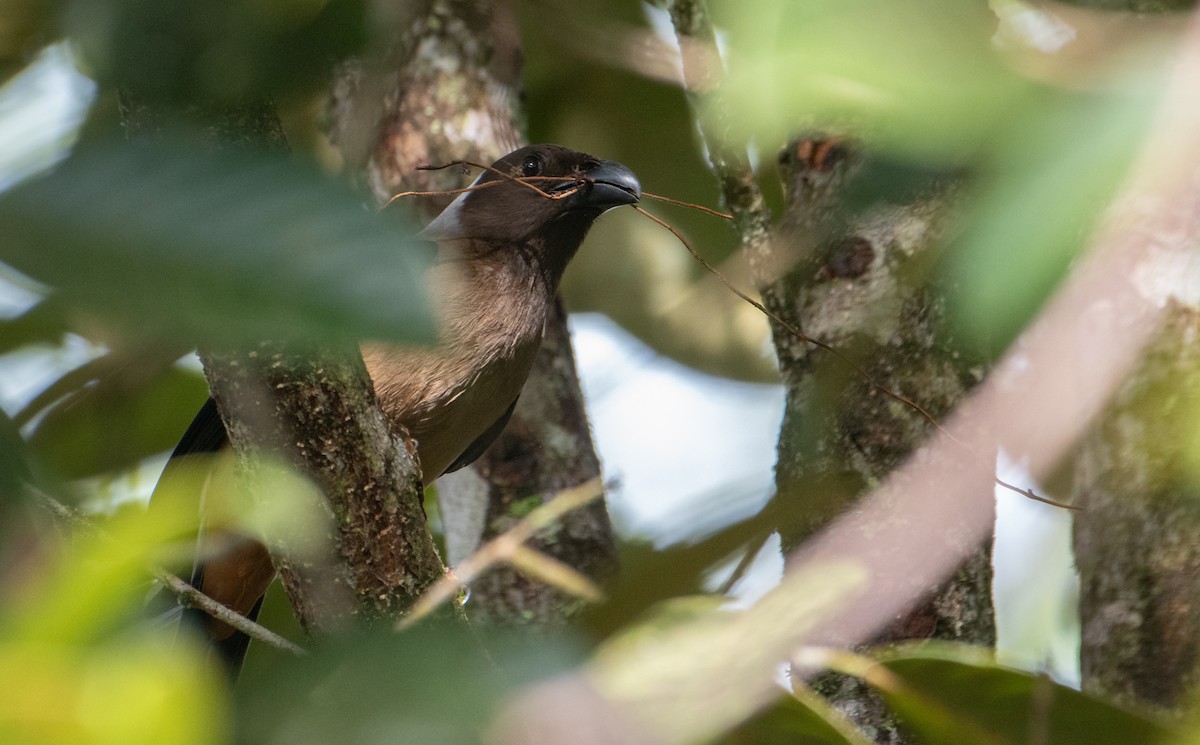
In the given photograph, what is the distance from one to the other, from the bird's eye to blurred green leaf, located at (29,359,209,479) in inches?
47.0

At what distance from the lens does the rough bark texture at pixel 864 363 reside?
3105 mm

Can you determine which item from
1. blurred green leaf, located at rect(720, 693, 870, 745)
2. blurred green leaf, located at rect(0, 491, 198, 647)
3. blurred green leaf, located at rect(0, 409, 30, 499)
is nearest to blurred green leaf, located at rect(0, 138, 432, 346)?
blurred green leaf, located at rect(0, 491, 198, 647)

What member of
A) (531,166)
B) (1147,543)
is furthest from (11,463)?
(1147,543)

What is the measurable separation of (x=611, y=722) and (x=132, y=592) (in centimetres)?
64

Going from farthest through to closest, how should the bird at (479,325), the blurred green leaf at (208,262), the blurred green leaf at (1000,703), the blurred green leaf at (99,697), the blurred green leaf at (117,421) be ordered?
the bird at (479,325), the blurred green leaf at (117,421), the blurred green leaf at (1000,703), the blurred green leaf at (208,262), the blurred green leaf at (99,697)

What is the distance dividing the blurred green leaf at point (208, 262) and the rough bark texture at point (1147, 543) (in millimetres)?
2736

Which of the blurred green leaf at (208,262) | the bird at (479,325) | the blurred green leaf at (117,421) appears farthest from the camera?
the bird at (479,325)

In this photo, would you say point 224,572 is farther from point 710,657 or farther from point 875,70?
point 875,70

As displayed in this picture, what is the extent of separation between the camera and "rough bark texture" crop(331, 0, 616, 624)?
4.12m

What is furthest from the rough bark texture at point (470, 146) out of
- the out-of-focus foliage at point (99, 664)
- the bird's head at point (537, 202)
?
the out-of-focus foliage at point (99, 664)

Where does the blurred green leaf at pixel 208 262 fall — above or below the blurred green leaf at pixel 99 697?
above

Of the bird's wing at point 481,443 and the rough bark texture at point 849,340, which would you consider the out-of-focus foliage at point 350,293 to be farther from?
the bird's wing at point 481,443

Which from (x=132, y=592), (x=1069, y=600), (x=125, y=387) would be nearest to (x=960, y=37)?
(x=132, y=592)

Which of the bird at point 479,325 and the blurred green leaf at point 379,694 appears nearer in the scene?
the blurred green leaf at point 379,694
